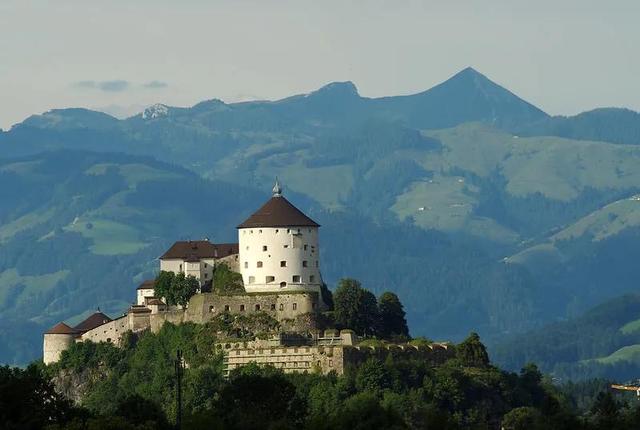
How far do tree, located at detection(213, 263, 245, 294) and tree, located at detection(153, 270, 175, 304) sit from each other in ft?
10.2

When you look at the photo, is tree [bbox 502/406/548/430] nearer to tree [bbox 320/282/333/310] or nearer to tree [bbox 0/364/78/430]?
tree [bbox 320/282/333/310]

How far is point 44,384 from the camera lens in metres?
101

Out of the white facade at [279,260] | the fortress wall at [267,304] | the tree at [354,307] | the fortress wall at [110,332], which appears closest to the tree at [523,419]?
the tree at [354,307]

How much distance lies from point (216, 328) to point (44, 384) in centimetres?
3327

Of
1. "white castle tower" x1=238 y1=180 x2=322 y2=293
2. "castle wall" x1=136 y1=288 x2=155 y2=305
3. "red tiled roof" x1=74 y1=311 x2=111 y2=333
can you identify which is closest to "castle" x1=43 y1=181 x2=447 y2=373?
"white castle tower" x1=238 y1=180 x2=322 y2=293

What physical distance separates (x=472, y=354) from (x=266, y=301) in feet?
43.4

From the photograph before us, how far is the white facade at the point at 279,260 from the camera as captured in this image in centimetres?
13675

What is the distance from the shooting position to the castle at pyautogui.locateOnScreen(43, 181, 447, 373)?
427 ft

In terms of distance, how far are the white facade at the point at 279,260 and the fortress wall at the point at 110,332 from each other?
889 centimetres

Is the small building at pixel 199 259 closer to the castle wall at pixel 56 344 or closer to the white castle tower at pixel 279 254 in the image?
the white castle tower at pixel 279 254

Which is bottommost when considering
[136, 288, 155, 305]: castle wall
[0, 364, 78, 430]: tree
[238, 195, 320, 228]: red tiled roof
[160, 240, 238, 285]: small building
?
[0, 364, 78, 430]: tree

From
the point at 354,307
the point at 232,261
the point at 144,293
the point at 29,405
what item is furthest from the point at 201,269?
the point at 29,405

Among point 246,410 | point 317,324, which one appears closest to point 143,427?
point 246,410

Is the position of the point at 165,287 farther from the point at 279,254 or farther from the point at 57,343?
the point at 279,254
